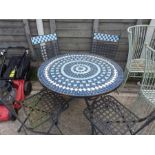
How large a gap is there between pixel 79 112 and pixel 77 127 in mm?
280

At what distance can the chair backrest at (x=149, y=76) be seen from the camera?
2.09 meters

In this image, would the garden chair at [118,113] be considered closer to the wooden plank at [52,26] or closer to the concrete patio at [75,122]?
the concrete patio at [75,122]

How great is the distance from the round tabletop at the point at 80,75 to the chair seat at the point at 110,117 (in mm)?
323

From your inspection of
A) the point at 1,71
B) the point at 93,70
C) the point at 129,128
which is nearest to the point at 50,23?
the point at 1,71

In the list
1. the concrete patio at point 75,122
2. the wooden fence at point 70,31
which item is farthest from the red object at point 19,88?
the wooden fence at point 70,31

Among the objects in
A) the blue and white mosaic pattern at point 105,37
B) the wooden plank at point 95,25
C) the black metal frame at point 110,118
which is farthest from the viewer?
the wooden plank at point 95,25

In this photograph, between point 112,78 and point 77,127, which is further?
point 77,127

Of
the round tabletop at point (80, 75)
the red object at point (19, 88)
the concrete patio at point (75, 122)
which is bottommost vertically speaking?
the concrete patio at point (75, 122)

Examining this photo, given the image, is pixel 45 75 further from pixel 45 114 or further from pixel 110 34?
pixel 110 34

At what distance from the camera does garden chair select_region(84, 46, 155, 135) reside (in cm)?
197

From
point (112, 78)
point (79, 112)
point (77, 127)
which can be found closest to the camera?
point (112, 78)

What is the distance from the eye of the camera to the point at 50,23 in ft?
10.1

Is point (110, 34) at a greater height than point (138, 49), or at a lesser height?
greater

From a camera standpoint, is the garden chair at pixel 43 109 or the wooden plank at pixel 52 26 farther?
the wooden plank at pixel 52 26
